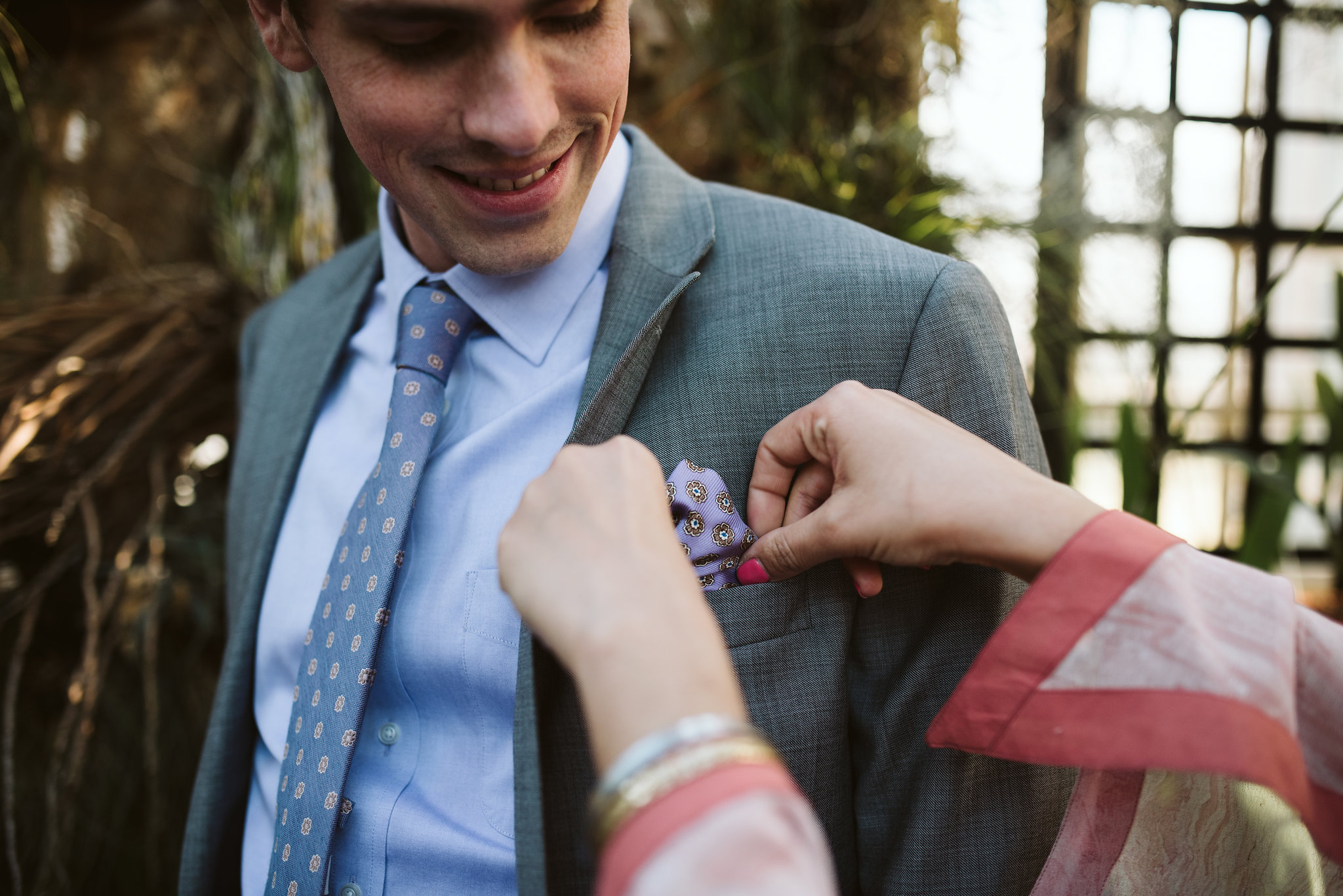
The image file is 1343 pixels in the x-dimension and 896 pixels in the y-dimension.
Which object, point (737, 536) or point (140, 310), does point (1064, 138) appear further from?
point (140, 310)

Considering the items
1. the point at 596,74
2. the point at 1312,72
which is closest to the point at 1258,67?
the point at 1312,72

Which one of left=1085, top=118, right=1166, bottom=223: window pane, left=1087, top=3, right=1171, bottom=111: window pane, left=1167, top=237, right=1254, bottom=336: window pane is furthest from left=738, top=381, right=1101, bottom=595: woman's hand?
left=1167, top=237, right=1254, bottom=336: window pane

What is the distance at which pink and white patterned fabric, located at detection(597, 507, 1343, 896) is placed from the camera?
2.22ft

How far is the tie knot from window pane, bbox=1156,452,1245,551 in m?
2.78

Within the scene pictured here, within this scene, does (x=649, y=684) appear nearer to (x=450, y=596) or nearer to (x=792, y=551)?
(x=792, y=551)

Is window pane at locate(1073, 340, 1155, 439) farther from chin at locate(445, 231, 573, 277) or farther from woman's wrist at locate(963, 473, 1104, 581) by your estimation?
chin at locate(445, 231, 573, 277)

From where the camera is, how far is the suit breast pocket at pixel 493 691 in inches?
36.1

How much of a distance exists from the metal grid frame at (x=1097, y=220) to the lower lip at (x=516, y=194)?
1294mm

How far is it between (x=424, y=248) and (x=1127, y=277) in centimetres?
215

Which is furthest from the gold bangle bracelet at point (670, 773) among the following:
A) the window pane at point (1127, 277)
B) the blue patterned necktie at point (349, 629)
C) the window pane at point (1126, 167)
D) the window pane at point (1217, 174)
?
the window pane at point (1217, 174)

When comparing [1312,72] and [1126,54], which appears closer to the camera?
[1126,54]

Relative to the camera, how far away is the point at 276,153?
6.97 ft

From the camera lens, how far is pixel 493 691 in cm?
92

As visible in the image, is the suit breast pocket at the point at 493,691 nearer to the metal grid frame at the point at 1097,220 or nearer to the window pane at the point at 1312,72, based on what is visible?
the metal grid frame at the point at 1097,220
